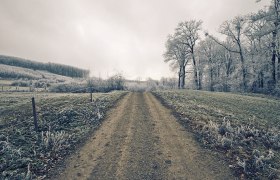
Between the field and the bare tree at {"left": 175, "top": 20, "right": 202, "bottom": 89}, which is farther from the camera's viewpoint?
the bare tree at {"left": 175, "top": 20, "right": 202, "bottom": 89}

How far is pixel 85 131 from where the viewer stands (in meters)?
14.4

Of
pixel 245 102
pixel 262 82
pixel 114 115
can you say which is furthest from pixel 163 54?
pixel 114 115

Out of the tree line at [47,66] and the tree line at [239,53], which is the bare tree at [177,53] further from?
the tree line at [47,66]

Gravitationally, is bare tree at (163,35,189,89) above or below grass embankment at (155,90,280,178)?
above

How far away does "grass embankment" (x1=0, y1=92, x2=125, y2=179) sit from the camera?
9992 mm

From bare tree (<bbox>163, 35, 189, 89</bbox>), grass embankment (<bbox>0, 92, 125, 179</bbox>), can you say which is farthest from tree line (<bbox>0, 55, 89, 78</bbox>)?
grass embankment (<bbox>0, 92, 125, 179</bbox>)

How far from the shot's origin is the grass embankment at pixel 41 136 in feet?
32.8

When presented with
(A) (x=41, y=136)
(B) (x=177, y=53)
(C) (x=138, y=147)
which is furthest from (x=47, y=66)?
(C) (x=138, y=147)

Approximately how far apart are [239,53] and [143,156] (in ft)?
144

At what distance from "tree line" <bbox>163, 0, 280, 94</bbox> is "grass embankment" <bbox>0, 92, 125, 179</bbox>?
27.7 m

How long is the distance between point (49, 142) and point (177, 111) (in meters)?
11.1

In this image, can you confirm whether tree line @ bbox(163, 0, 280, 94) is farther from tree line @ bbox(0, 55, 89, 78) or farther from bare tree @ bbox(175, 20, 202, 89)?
tree line @ bbox(0, 55, 89, 78)

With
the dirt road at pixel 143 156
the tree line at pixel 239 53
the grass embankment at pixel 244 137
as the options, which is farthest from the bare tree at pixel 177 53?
the dirt road at pixel 143 156

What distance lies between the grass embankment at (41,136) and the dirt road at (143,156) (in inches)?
45.7
